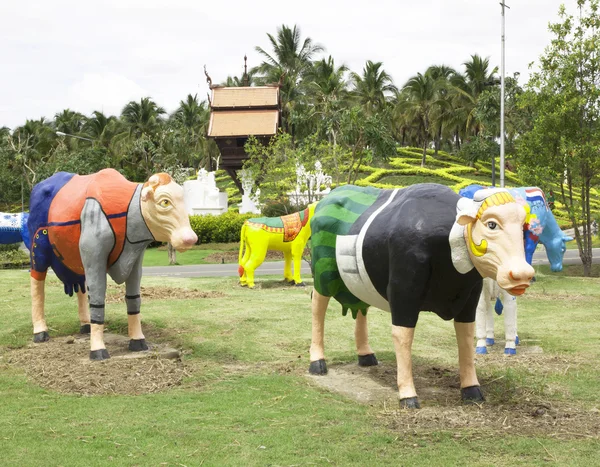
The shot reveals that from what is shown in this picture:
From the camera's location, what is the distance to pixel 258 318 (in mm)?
10727

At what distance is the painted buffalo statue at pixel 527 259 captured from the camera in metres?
8.65

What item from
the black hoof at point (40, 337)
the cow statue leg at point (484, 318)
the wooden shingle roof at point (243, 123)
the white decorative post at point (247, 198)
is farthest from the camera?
the wooden shingle roof at point (243, 123)

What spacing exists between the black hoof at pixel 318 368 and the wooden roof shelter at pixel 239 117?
3107 centimetres

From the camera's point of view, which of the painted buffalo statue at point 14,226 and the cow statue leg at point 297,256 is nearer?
the painted buffalo statue at point 14,226

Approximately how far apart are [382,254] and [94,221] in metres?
3.70

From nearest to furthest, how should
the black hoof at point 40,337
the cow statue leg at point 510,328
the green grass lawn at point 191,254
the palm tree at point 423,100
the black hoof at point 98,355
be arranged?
the black hoof at point 98,355
the cow statue leg at point 510,328
the black hoof at point 40,337
the green grass lawn at point 191,254
the palm tree at point 423,100

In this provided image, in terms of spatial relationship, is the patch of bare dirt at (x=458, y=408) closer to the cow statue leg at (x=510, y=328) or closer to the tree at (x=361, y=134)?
the cow statue leg at (x=510, y=328)

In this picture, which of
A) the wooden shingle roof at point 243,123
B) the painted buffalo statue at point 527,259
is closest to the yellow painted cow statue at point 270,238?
the painted buffalo statue at point 527,259

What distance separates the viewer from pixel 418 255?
5.78 meters

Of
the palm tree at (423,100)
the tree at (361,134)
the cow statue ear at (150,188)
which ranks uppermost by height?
the palm tree at (423,100)

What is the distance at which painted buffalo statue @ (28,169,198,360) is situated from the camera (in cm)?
771

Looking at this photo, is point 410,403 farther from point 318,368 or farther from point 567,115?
point 567,115

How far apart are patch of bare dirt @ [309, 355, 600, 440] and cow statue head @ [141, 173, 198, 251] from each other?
216 cm

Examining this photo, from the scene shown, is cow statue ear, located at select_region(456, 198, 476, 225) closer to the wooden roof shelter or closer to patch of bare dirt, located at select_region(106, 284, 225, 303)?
patch of bare dirt, located at select_region(106, 284, 225, 303)
